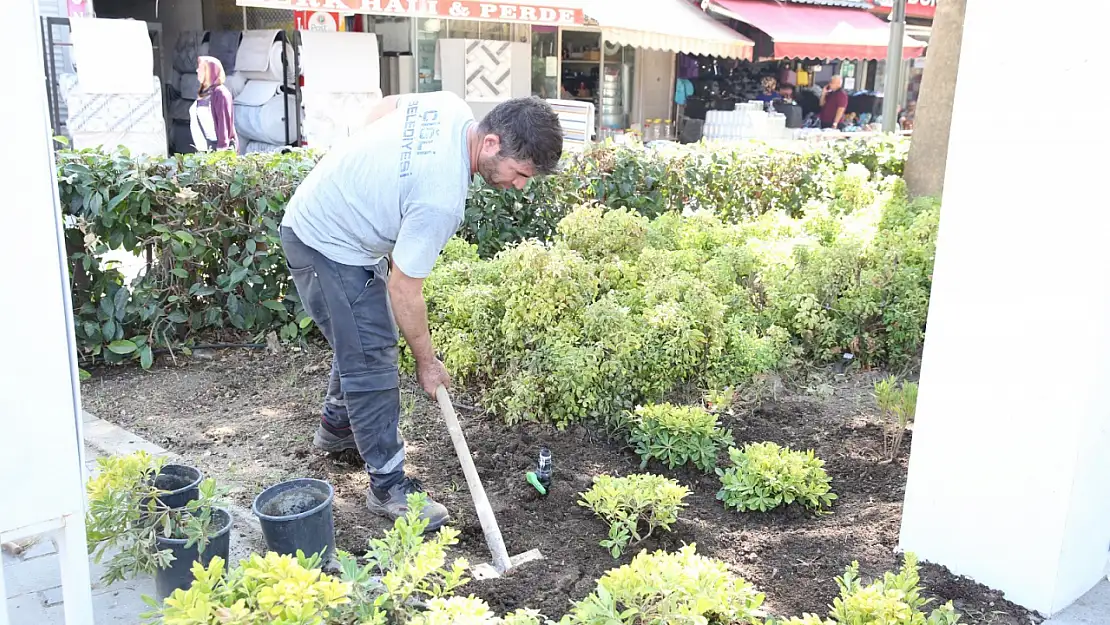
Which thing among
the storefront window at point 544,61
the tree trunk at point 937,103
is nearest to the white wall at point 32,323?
the tree trunk at point 937,103

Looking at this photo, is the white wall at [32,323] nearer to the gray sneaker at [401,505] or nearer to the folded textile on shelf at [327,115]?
the gray sneaker at [401,505]

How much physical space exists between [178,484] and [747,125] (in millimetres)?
11532

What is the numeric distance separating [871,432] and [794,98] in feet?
49.1

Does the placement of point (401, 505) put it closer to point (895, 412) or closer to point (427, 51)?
point (895, 412)

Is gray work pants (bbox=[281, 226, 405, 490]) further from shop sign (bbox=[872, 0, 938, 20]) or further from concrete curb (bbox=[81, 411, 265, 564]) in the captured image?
shop sign (bbox=[872, 0, 938, 20])

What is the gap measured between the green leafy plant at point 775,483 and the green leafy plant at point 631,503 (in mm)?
409

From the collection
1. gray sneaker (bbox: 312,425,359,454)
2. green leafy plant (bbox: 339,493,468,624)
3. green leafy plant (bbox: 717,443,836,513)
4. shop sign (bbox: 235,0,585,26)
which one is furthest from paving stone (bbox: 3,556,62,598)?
shop sign (bbox: 235,0,585,26)

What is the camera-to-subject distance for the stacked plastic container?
505 inches

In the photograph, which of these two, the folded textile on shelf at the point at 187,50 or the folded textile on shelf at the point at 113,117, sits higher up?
the folded textile on shelf at the point at 187,50

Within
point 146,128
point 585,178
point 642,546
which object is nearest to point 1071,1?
point 642,546

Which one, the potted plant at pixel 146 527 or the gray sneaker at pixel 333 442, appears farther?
the gray sneaker at pixel 333 442

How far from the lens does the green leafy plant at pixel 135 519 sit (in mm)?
2779

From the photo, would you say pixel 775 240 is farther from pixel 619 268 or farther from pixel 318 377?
pixel 318 377

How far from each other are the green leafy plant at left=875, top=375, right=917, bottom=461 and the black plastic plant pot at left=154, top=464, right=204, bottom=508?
3002 mm
